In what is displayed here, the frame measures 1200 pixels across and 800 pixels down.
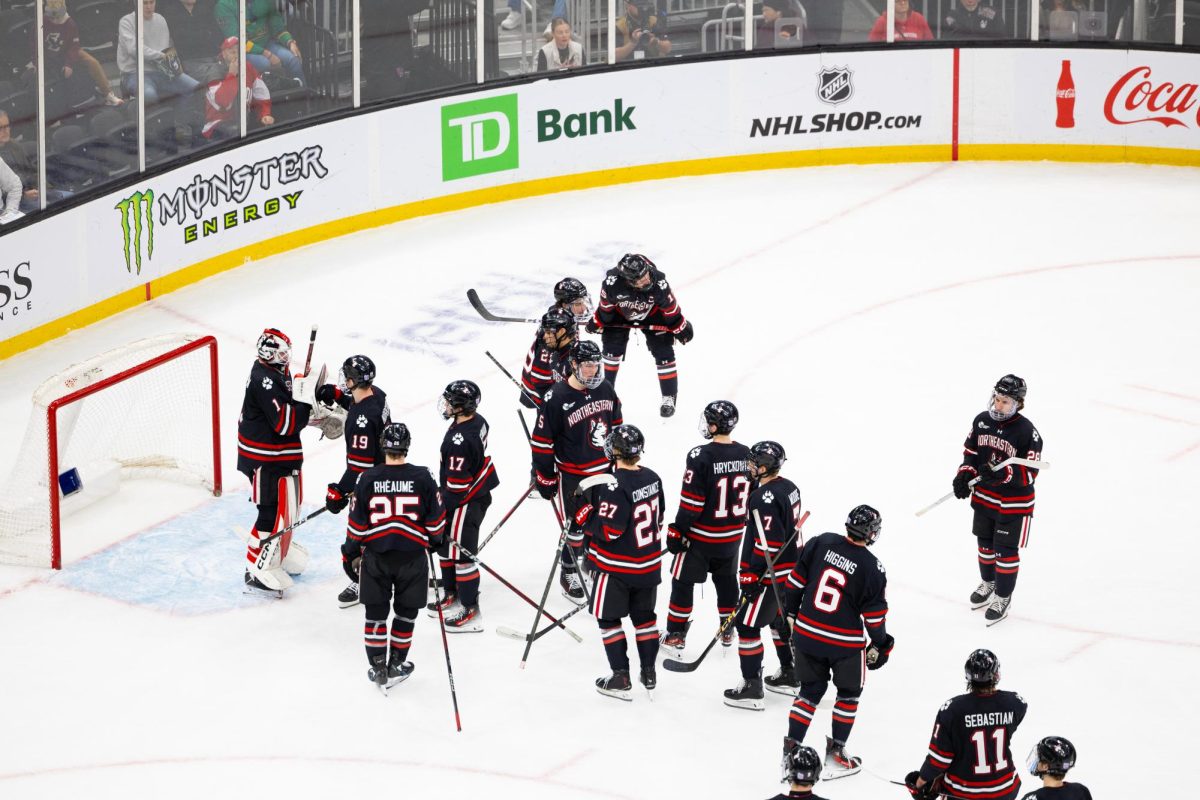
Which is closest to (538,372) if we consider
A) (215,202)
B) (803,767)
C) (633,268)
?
(633,268)

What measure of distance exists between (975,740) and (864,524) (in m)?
0.93

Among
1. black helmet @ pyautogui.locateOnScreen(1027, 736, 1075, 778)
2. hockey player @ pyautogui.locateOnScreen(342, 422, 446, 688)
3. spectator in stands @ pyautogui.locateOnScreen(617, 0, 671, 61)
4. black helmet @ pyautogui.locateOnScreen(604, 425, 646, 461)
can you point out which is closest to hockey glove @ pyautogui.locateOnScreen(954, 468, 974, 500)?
black helmet @ pyautogui.locateOnScreen(604, 425, 646, 461)

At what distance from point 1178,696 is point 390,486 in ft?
11.1

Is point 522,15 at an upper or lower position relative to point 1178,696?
upper

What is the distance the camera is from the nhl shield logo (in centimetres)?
1473

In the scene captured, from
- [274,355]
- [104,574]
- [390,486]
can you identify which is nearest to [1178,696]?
[390,486]

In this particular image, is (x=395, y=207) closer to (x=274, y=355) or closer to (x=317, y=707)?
(x=274, y=355)

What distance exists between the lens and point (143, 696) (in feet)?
24.9

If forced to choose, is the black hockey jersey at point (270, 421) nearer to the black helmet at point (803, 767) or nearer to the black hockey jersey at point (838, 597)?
the black hockey jersey at point (838, 597)

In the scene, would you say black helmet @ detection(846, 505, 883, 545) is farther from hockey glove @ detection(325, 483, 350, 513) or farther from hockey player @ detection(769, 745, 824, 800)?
hockey glove @ detection(325, 483, 350, 513)

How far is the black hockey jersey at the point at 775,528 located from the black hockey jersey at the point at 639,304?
2.90 meters

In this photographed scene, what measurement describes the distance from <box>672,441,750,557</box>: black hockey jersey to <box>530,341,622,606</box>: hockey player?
72cm

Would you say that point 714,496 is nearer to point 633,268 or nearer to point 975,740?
point 975,740

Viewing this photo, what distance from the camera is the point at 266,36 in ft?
42.4
